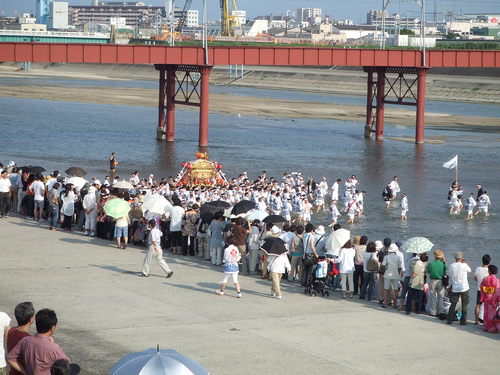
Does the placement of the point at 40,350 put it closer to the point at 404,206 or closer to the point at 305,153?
the point at 404,206

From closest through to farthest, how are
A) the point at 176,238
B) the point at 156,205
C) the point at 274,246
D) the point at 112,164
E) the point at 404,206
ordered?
1. the point at 274,246
2. the point at 156,205
3. the point at 176,238
4. the point at 404,206
5. the point at 112,164

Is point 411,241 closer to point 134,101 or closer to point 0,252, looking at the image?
point 0,252

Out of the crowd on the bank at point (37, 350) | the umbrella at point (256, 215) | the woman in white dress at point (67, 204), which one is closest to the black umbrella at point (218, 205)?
the umbrella at point (256, 215)

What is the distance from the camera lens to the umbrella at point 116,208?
23.4 meters

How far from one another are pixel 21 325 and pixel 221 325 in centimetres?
684

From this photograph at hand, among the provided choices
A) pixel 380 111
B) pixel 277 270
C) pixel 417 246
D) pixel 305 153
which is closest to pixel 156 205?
pixel 277 270

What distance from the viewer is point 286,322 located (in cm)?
1748

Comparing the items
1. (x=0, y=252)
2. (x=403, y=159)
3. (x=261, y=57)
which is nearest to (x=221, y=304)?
(x=0, y=252)

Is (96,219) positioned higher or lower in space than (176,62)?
lower

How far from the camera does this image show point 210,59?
5966cm

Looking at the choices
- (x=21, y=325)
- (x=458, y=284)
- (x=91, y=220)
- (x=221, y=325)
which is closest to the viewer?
(x=21, y=325)

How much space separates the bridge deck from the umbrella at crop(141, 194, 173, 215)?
3116cm

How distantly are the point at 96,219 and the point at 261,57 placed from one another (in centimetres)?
3768

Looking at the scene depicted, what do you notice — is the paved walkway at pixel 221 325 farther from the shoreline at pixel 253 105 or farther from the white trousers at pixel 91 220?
the shoreline at pixel 253 105
